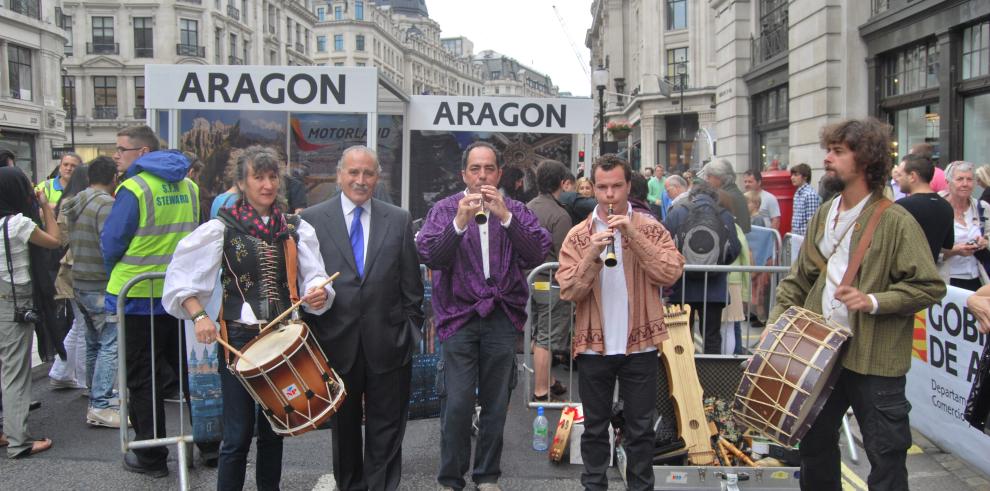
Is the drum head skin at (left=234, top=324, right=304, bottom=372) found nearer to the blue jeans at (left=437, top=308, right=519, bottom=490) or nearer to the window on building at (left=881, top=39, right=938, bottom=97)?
the blue jeans at (left=437, top=308, right=519, bottom=490)

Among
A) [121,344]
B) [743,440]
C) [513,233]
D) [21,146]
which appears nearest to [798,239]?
[743,440]

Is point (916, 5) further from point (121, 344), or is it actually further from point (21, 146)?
point (21, 146)

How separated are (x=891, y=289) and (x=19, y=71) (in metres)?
51.3

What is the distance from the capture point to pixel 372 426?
4508 mm

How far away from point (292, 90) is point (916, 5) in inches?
381

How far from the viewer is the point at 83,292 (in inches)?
237

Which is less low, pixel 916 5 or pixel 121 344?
pixel 916 5

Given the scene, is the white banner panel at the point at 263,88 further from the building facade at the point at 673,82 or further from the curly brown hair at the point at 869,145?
the building facade at the point at 673,82

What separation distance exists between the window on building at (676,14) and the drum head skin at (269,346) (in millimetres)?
44634

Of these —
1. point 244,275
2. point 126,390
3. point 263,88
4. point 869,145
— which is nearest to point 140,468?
point 126,390

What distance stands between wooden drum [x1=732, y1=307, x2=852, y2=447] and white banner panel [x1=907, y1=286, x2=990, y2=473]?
234 centimetres

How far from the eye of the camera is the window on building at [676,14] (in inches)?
1770

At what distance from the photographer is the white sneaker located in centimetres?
611

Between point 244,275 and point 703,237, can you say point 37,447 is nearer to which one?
point 244,275
